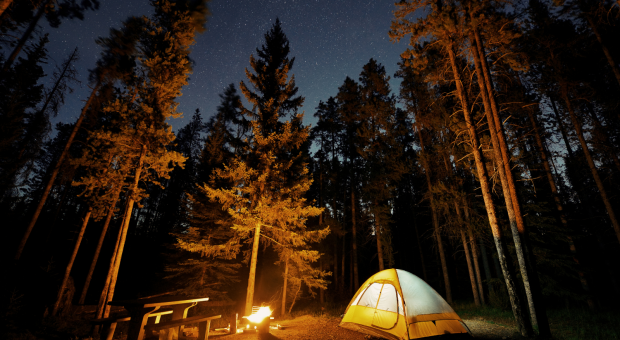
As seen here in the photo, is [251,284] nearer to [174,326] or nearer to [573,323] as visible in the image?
[174,326]

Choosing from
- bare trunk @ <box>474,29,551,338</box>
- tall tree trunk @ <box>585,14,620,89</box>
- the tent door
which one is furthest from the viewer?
tall tree trunk @ <box>585,14,620,89</box>

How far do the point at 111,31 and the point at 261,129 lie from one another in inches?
442

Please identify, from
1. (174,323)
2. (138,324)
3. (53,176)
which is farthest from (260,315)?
(53,176)

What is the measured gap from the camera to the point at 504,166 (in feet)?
26.9

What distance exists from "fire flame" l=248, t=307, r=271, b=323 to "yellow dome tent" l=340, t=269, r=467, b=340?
2816mm

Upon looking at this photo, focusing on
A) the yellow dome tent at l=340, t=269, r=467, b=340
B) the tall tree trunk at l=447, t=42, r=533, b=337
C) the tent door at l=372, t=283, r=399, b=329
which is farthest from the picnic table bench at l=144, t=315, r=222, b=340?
the tall tree trunk at l=447, t=42, r=533, b=337

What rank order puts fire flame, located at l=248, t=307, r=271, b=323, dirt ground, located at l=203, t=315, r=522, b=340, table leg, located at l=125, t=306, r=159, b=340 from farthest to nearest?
1. fire flame, located at l=248, t=307, r=271, b=323
2. dirt ground, located at l=203, t=315, r=522, b=340
3. table leg, located at l=125, t=306, r=159, b=340

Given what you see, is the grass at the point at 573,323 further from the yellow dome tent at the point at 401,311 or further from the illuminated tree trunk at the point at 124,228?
the illuminated tree trunk at the point at 124,228

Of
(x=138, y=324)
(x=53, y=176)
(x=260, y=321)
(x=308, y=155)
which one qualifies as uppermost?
(x=308, y=155)

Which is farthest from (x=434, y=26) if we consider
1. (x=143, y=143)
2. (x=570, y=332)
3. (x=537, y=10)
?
(x=143, y=143)

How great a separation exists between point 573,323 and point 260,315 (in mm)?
12768

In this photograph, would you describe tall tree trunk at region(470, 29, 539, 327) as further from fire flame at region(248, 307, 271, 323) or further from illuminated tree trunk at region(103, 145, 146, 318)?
illuminated tree trunk at region(103, 145, 146, 318)

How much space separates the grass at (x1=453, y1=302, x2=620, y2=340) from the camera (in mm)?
7821

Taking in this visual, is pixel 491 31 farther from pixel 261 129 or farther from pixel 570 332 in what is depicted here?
Result: pixel 570 332
